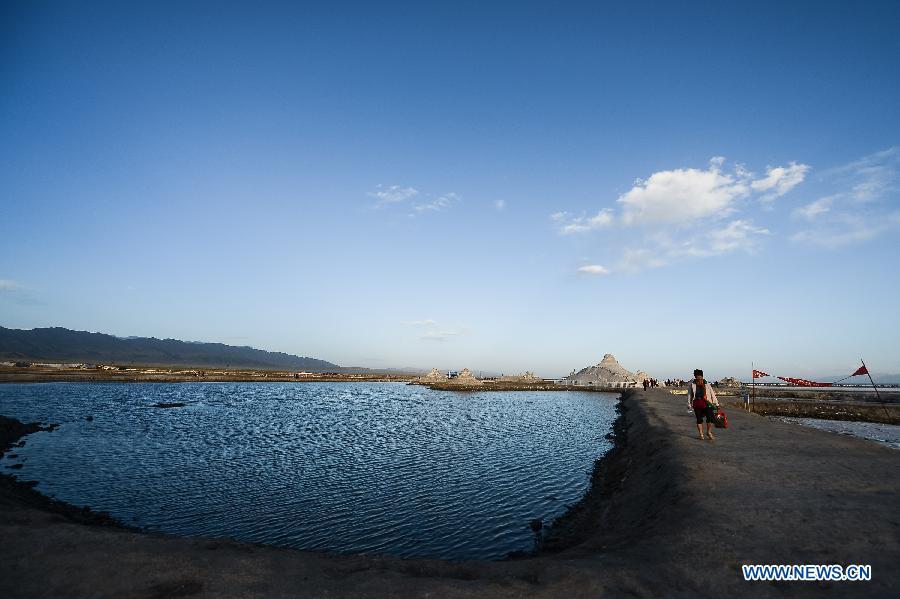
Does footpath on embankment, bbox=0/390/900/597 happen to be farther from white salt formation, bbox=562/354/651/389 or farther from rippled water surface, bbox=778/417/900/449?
white salt formation, bbox=562/354/651/389

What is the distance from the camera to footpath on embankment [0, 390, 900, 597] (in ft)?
26.0

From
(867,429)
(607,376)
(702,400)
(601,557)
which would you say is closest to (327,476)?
(601,557)

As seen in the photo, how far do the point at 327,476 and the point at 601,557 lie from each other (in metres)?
18.0

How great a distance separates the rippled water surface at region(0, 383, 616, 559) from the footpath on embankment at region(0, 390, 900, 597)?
4.74 m

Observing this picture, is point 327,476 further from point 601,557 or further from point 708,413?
point 708,413

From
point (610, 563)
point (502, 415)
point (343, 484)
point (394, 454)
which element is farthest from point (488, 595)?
point (502, 415)

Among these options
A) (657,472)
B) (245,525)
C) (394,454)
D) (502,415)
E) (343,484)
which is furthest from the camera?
(502,415)

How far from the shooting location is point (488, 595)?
766 centimetres

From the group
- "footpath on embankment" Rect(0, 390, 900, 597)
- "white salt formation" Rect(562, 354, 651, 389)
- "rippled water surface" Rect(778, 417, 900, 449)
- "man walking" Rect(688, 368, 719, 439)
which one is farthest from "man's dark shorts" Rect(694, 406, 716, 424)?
"white salt formation" Rect(562, 354, 651, 389)

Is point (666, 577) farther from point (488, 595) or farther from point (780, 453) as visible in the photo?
point (780, 453)

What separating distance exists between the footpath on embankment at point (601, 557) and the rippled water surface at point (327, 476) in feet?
15.6

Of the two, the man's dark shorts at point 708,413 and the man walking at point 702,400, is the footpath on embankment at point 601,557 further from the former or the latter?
the man's dark shorts at point 708,413

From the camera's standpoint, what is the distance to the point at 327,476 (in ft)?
78.3

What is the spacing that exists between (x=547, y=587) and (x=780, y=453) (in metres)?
17.7
